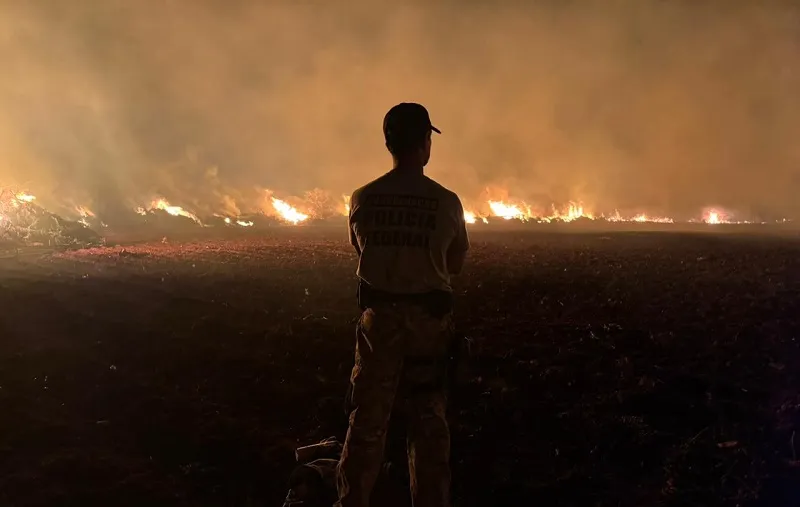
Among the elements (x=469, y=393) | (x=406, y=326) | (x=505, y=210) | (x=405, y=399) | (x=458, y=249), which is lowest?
(x=469, y=393)

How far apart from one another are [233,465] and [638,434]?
4865mm

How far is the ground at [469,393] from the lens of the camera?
510 centimetres

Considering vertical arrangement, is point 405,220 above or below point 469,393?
above

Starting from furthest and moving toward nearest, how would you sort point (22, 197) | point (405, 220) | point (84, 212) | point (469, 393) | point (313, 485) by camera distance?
point (84, 212) → point (22, 197) → point (469, 393) → point (313, 485) → point (405, 220)

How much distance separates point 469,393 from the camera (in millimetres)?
7445

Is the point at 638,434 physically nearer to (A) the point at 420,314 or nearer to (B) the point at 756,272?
(A) the point at 420,314

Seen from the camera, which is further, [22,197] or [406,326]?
[22,197]

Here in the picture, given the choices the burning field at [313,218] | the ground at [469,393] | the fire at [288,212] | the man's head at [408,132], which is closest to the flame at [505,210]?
the burning field at [313,218]

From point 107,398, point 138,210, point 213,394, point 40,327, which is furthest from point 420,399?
point 138,210

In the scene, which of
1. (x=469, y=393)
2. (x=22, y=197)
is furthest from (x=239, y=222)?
(x=469, y=393)

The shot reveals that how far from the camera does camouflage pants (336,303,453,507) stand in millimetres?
3461

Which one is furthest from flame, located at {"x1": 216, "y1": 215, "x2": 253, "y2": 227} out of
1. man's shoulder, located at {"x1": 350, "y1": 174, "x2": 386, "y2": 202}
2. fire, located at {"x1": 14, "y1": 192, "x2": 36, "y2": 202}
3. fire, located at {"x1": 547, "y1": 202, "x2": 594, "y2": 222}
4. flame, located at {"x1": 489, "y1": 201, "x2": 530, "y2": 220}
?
man's shoulder, located at {"x1": 350, "y1": 174, "x2": 386, "y2": 202}

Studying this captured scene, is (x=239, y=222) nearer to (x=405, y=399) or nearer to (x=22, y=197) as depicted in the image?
(x=22, y=197)

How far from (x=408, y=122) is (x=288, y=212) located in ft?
220
